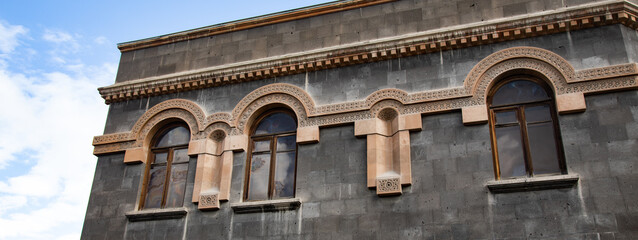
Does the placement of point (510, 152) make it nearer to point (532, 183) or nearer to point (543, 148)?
point (543, 148)

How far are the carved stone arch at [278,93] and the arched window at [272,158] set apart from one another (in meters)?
0.46

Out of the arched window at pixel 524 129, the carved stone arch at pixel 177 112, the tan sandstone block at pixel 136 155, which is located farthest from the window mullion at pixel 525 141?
the tan sandstone block at pixel 136 155

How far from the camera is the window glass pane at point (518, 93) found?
40.1 feet

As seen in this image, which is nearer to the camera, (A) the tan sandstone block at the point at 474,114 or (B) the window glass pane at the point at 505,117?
(A) the tan sandstone block at the point at 474,114

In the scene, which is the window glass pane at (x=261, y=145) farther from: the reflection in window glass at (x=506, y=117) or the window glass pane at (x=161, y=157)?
the reflection in window glass at (x=506, y=117)

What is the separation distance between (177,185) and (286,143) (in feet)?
9.43

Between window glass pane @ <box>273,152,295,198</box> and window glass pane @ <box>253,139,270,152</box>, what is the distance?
1.26ft

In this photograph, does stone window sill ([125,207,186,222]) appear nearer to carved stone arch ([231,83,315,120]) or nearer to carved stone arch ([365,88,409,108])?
carved stone arch ([231,83,315,120])

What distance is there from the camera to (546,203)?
10.9m

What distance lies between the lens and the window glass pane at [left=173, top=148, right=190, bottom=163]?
47.3 feet

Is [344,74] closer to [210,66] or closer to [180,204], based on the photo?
[210,66]

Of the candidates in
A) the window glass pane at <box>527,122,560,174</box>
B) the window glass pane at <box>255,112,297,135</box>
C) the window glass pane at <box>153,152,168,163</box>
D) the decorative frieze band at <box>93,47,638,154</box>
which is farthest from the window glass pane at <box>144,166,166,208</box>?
the window glass pane at <box>527,122,560,174</box>

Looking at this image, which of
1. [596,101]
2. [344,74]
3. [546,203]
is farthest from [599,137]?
[344,74]

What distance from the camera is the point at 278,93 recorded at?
14031 millimetres
